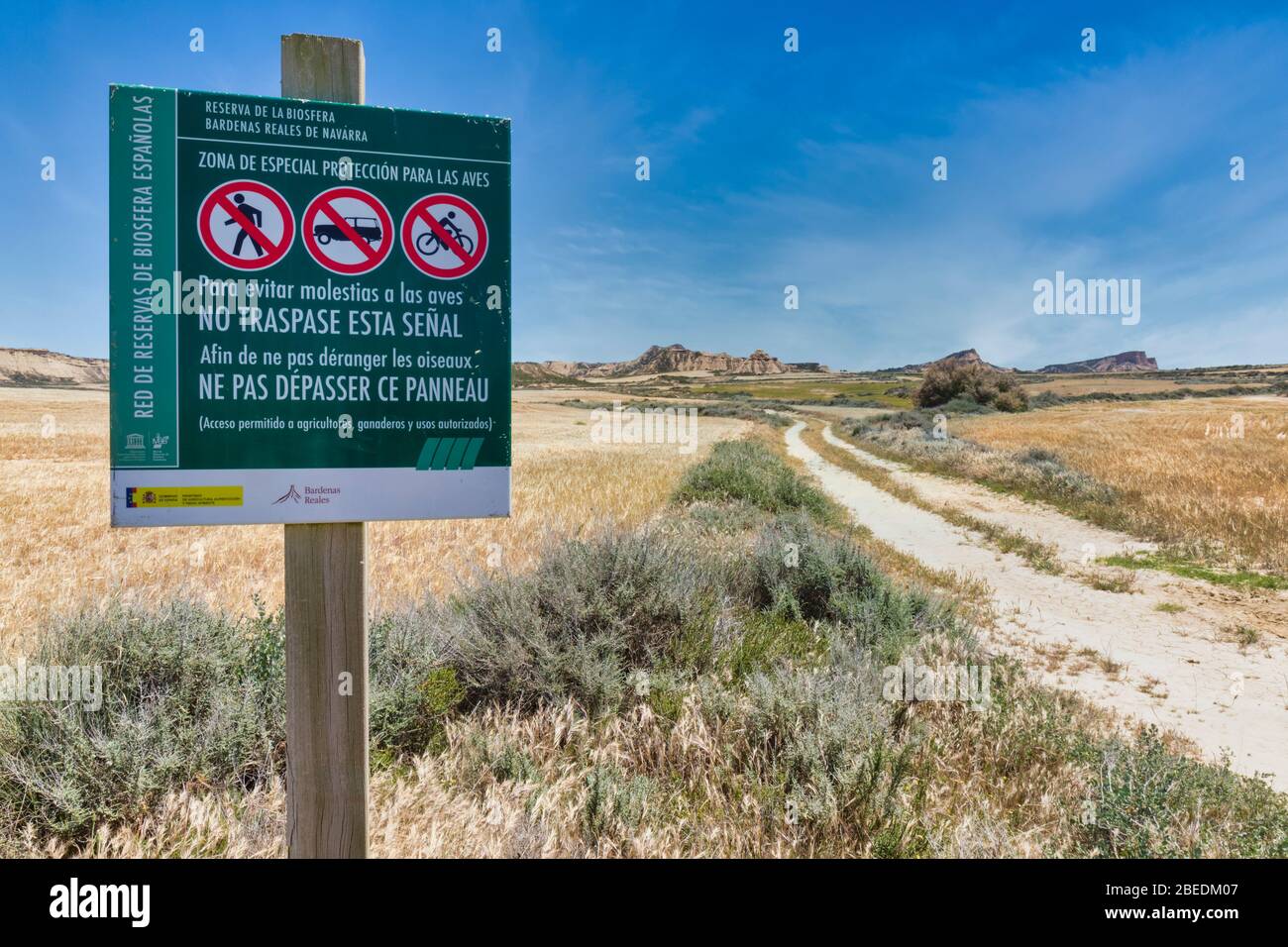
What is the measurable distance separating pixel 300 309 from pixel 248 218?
0.38m

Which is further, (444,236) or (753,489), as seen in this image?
(753,489)

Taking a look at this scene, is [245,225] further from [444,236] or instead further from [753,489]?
[753,489]

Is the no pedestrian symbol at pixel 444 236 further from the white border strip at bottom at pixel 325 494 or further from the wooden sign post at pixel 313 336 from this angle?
the white border strip at bottom at pixel 325 494

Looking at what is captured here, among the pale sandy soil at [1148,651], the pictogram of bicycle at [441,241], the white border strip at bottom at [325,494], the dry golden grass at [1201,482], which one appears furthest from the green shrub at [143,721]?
the dry golden grass at [1201,482]

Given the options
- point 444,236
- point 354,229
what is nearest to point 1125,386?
point 444,236

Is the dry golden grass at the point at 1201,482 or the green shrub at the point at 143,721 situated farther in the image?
the dry golden grass at the point at 1201,482

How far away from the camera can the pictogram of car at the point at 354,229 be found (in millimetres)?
2352

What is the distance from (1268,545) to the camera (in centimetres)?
1015

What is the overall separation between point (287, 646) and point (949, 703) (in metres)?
3.90

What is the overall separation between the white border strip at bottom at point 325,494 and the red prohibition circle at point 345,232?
775 mm

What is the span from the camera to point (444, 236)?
2461 millimetres

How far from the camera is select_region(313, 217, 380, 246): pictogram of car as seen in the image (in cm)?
235
